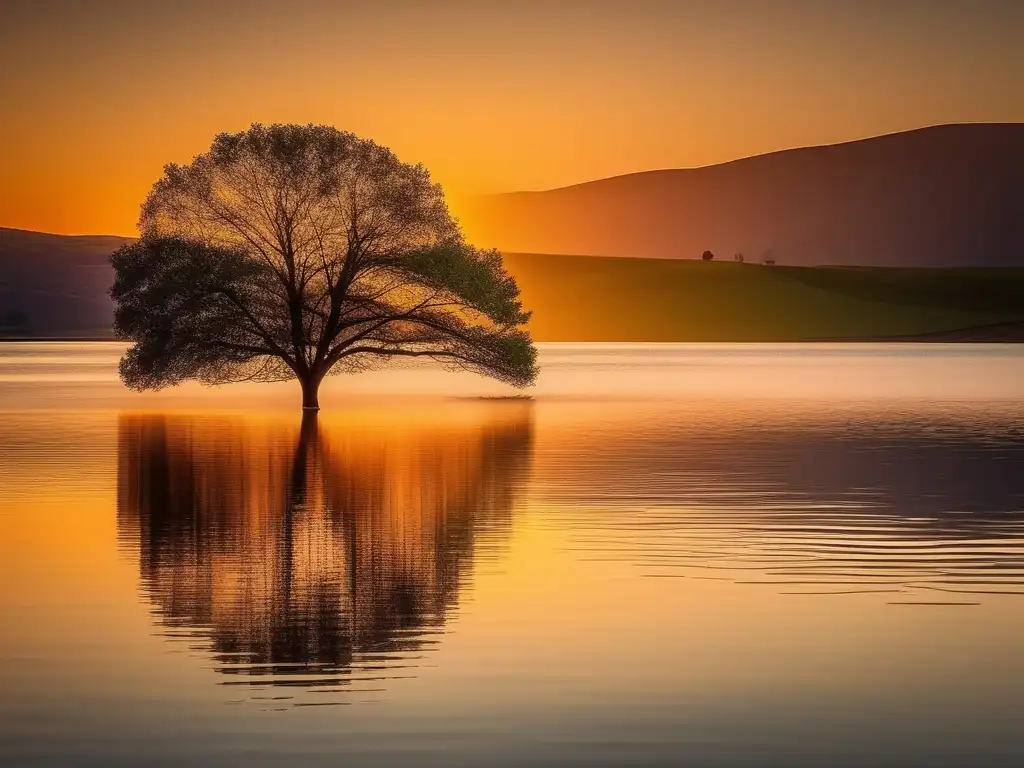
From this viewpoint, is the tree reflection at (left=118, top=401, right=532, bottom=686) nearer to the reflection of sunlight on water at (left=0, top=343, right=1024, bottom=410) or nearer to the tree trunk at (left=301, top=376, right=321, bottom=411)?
the tree trunk at (left=301, top=376, right=321, bottom=411)

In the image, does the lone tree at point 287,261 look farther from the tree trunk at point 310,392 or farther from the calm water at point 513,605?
the calm water at point 513,605

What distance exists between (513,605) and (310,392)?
46631mm

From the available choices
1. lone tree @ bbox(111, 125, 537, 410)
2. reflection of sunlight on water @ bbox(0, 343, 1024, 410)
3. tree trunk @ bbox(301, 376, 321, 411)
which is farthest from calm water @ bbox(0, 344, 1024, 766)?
reflection of sunlight on water @ bbox(0, 343, 1024, 410)

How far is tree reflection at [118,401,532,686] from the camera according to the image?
17.1m

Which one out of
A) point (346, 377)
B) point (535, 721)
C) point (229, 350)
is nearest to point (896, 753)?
point (535, 721)

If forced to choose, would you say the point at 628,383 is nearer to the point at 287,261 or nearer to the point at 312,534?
the point at 287,261

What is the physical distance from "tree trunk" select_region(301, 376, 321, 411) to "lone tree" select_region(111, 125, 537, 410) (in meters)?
1.63

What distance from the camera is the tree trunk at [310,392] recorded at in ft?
211

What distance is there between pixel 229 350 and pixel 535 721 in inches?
1891

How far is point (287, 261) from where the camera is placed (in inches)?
2410

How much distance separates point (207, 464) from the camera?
38.9 m

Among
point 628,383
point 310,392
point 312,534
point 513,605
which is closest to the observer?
point 513,605

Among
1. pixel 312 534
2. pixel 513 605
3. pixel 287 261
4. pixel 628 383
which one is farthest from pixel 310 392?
pixel 513 605

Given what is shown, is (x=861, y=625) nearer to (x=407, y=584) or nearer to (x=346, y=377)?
(x=407, y=584)
